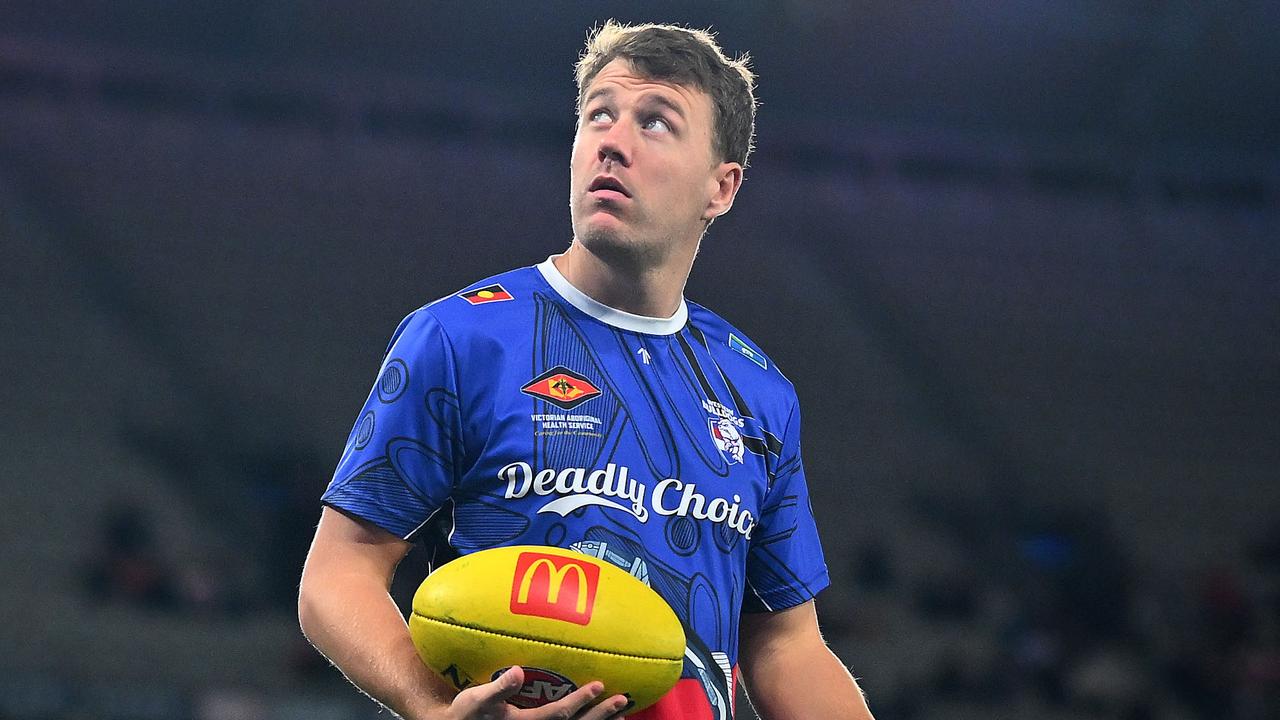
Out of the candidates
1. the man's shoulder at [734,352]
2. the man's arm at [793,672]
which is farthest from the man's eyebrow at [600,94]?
the man's arm at [793,672]

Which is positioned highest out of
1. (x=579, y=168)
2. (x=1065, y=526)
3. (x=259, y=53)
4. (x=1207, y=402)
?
(x=259, y=53)

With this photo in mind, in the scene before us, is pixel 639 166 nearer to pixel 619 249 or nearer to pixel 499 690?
pixel 619 249

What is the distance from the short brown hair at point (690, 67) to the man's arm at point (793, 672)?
93 cm

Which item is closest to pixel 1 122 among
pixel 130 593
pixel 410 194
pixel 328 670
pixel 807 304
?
pixel 410 194

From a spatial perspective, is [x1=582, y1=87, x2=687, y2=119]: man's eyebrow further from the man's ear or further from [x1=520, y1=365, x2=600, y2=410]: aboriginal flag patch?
[x1=520, y1=365, x2=600, y2=410]: aboriginal flag patch

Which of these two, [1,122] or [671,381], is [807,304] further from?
[671,381]

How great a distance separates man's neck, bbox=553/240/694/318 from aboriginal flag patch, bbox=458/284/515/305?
14 cm

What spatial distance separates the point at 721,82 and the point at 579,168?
1.16 feet

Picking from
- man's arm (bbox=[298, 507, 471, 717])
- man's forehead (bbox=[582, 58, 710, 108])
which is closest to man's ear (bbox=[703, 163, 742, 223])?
man's forehead (bbox=[582, 58, 710, 108])

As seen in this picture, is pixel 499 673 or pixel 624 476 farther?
pixel 624 476

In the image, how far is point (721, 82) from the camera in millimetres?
2590

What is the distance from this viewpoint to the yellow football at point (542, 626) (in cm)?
188

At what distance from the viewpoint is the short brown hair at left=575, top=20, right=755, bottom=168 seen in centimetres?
251

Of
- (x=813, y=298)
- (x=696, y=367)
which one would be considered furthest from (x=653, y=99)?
(x=813, y=298)
